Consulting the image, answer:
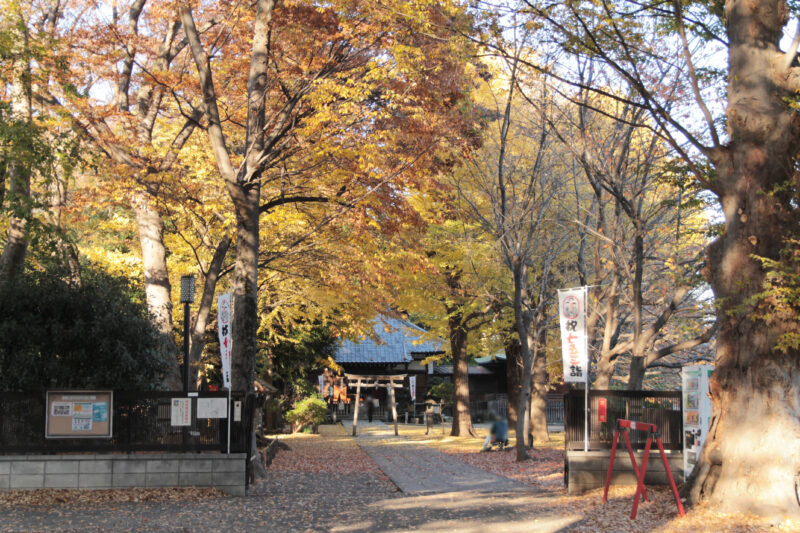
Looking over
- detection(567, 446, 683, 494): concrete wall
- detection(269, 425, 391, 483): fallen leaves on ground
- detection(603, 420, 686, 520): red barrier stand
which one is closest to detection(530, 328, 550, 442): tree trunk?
detection(269, 425, 391, 483): fallen leaves on ground

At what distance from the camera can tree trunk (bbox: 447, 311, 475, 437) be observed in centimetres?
2691

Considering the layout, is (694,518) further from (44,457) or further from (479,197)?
(479,197)

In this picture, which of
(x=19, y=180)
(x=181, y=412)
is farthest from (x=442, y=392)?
(x=19, y=180)

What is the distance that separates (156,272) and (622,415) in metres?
10.9

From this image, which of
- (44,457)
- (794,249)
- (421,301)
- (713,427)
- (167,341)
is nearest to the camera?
(794,249)

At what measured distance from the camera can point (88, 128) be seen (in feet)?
53.5

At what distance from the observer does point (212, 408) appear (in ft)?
40.5

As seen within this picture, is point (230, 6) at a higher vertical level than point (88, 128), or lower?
higher

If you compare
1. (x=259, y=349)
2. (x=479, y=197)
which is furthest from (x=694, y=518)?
(x=259, y=349)

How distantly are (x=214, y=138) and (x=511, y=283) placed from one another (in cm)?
1215

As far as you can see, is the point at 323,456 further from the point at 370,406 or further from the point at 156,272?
the point at 370,406

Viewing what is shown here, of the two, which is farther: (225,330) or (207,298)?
(207,298)

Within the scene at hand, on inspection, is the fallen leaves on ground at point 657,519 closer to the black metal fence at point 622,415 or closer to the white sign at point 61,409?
the black metal fence at point 622,415

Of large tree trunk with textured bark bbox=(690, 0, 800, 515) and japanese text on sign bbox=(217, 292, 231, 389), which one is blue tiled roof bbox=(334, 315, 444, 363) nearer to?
japanese text on sign bbox=(217, 292, 231, 389)
